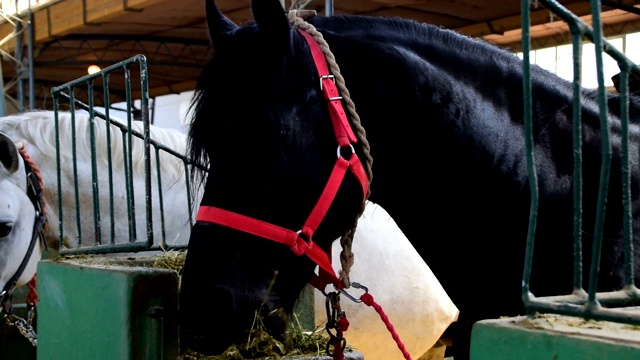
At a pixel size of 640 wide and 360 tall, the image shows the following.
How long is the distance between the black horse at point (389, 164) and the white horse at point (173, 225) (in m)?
1.22

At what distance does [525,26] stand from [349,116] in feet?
1.76

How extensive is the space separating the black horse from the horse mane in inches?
53.0

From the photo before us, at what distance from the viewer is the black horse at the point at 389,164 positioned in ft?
4.53

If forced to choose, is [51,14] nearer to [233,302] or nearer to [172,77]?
[172,77]

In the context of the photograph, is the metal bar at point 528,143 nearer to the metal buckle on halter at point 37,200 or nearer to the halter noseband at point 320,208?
the halter noseband at point 320,208

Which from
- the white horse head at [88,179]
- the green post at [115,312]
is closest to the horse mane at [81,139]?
the white horse head at [88,179]

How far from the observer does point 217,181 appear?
1400mm

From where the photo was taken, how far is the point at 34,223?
2.73 meters

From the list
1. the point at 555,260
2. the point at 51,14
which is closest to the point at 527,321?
the point at 555,260

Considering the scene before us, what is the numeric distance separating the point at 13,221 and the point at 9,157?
242mm

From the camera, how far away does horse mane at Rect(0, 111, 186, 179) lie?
9.29ft

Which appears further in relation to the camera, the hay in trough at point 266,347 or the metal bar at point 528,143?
the hay in trough at point 266,347

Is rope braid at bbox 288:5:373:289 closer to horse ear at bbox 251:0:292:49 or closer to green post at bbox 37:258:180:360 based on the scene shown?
horse ear at bbox 251:0:292:49

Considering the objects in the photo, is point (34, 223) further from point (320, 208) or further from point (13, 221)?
point (320, 208)
